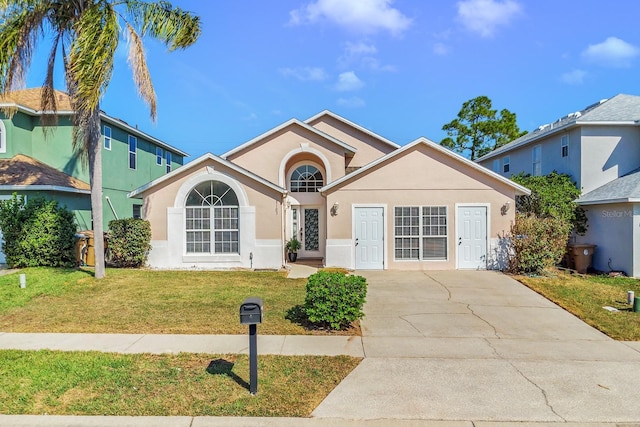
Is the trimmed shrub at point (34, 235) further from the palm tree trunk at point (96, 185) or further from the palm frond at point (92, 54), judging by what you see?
the palm frond at point (92, 54)

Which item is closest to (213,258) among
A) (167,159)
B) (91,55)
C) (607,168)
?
(91,55)

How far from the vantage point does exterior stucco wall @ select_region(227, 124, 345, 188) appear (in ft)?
56.7

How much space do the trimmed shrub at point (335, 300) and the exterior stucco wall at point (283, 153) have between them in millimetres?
10324

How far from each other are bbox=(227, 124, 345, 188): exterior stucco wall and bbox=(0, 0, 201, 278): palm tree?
5896mm

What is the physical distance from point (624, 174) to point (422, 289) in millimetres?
11531

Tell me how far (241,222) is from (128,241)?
13.4 feet

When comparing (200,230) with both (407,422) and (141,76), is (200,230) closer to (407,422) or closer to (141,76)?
(141,76)

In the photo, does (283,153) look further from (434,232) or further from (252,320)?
(252,320)

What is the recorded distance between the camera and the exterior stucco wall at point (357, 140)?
20.2 meters

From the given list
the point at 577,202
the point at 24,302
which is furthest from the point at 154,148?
the point at 577,202

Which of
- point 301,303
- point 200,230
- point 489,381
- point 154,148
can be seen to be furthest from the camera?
point 154,148

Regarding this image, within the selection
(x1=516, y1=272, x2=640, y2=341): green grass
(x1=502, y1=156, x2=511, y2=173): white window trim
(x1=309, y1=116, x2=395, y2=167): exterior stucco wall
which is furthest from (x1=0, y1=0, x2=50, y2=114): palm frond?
(x1=502, y1=156, x2=511, y2=173): white window trim

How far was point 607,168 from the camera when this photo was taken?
627 inches

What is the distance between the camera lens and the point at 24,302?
9258mm
